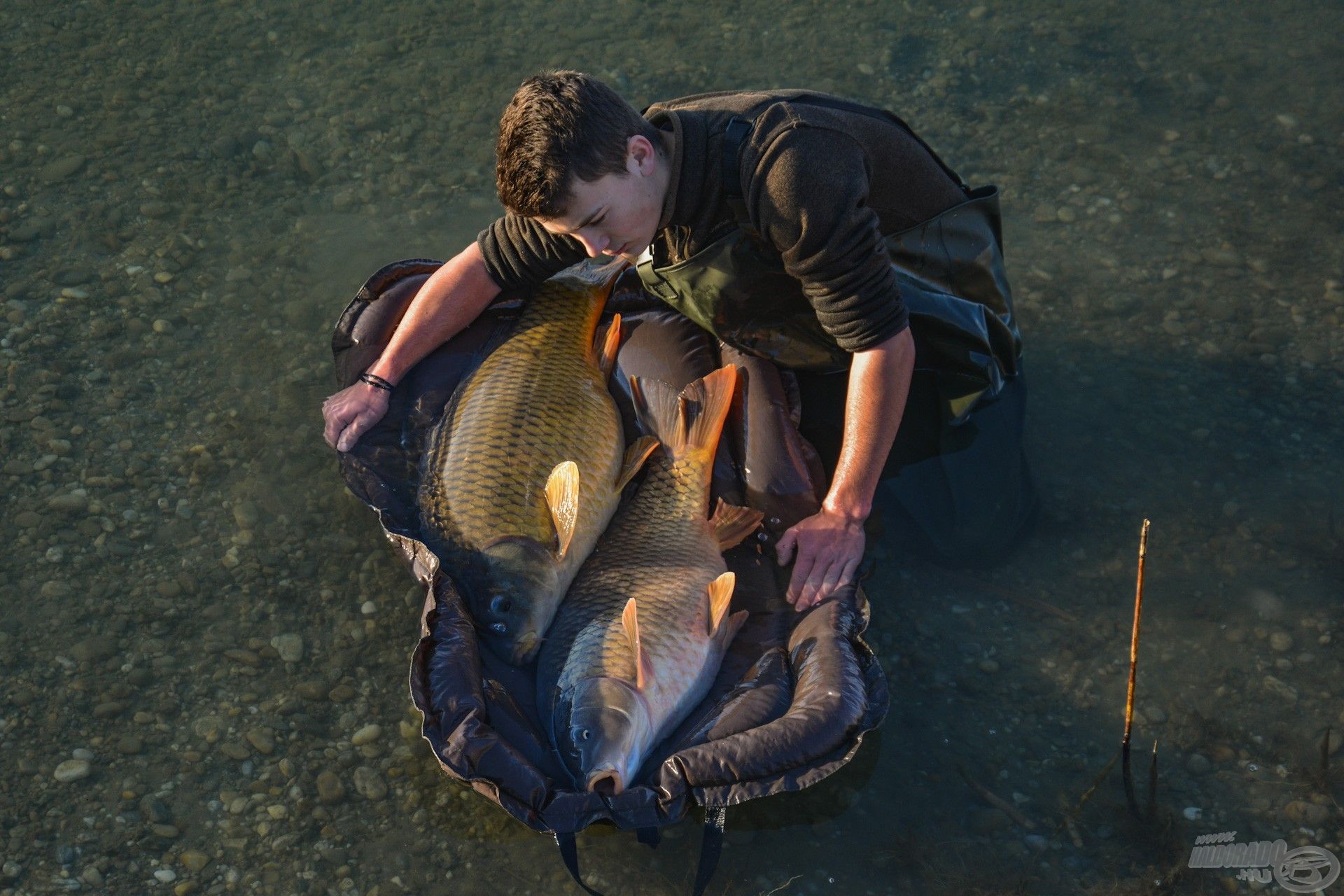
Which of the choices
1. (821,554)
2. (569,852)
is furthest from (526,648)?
(821,554)

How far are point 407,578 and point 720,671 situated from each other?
1.14 m

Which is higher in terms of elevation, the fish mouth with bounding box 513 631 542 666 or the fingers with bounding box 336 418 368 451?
the fingers with bounding box 336 418 368 451

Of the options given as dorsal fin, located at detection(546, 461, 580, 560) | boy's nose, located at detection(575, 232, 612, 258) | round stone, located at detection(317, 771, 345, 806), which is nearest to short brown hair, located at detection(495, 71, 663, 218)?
→ boy's nose, located at detection(575, 232, 612, 258)

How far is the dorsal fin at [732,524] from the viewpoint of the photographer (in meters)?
3.53

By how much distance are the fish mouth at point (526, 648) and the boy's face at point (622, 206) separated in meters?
1.03

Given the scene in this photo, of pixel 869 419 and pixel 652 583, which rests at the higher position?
pixel 869 419

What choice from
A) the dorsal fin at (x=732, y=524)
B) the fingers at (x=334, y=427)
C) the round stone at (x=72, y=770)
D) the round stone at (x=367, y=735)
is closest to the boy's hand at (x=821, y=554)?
the dorsal fin at (x=732, y=524)

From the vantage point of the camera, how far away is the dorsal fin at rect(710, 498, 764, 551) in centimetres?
353

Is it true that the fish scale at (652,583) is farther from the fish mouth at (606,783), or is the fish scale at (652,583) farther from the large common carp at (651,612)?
the fish mouth at (606,783)

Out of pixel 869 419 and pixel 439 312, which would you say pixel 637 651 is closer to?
pixel 869 419

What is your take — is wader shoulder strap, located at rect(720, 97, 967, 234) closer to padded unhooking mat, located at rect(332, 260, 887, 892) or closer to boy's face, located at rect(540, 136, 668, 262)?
boy's face, located at rect(540, 136, 668, 262)

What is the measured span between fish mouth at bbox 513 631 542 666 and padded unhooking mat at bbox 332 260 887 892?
0.10 ft

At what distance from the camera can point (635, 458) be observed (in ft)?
12.2

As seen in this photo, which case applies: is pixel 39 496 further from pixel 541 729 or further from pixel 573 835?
pixel 573 835
